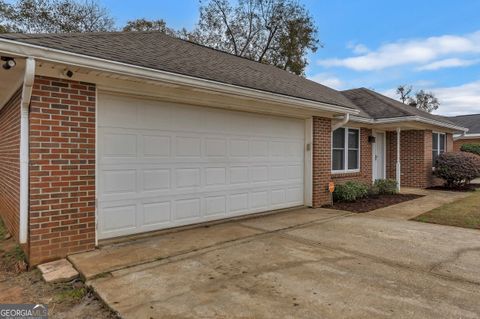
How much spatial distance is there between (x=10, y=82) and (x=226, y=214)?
4.34 m

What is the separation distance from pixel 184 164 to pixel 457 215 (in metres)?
6.22

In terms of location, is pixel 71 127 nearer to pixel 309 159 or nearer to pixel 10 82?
pixel 10 82

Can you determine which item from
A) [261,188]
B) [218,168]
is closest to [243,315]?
[218,168]

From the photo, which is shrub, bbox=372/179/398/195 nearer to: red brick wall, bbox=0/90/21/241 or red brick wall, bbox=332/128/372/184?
red brick wall, bbox=332/128/372/184

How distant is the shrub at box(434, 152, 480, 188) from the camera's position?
37.7ft

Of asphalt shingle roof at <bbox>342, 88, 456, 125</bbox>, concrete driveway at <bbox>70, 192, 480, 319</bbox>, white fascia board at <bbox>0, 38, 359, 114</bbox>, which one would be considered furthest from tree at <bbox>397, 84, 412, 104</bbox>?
white fascia board at <bbox>0, 38, 359, 114</bbox>

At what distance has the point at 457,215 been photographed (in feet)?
23.3

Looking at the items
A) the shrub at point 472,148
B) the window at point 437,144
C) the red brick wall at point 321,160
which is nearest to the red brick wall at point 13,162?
the red brick wall at point 321,160

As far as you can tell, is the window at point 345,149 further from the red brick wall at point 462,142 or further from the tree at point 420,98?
the tree at point 420,98

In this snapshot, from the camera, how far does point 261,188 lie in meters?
7.21

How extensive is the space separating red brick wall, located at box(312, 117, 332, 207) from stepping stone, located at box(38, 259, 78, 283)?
230 inches

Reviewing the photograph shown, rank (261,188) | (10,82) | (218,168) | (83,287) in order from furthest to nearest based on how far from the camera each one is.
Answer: (261,188)
(218,168)
(10,82)
(83,287)
